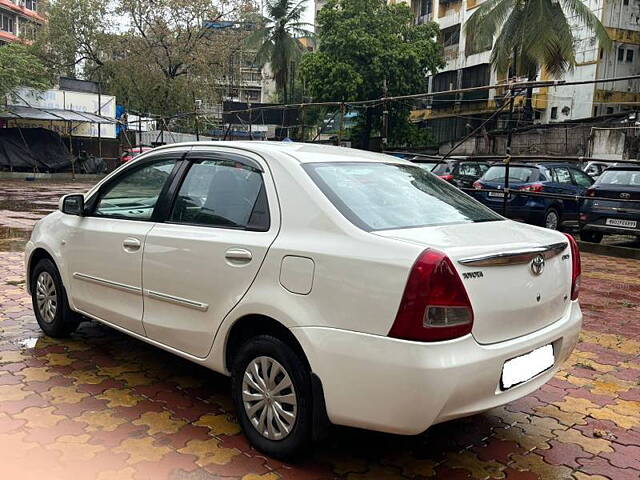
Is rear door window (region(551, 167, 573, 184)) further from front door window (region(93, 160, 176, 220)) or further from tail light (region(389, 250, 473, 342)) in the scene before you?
tail light (region(389, 250, 473, 342))

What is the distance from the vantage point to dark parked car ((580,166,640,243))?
10.1 meters

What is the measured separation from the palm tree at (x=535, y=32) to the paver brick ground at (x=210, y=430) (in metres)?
19.9

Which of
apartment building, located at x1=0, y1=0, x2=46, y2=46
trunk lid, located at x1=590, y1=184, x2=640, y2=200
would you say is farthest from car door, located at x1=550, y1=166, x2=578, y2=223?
apartment building, located at x1=0, y1=0, x2=46, y2=46

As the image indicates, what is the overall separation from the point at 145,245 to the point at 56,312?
149 centimetres

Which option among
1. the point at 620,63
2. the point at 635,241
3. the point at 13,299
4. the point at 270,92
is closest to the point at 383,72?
the point at 620,63

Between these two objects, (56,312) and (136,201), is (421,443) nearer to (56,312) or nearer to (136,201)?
(136,201)

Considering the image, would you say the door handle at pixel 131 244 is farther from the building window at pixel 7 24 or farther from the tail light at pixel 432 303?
the building window at pixel 7 24

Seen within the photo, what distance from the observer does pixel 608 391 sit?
3982 mm

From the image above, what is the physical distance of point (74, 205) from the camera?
4.29 meters

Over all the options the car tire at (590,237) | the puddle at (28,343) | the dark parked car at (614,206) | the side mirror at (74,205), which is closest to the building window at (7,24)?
the car tire at (590,237)

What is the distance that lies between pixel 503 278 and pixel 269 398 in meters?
1.27

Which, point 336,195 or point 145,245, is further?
point 145,245

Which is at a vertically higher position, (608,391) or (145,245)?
(145,245)

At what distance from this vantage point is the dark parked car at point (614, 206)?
10.1 m
